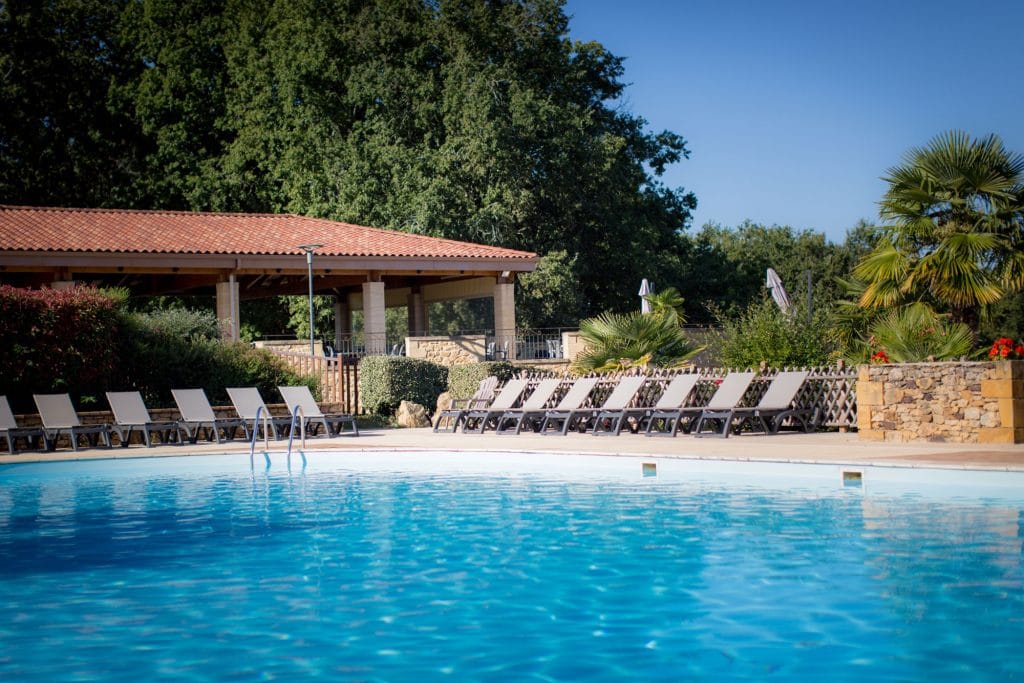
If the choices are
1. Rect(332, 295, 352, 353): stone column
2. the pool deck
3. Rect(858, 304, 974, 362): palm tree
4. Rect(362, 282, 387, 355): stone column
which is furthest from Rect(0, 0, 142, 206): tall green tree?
Rect(858, 304, 974, 362): palm tree

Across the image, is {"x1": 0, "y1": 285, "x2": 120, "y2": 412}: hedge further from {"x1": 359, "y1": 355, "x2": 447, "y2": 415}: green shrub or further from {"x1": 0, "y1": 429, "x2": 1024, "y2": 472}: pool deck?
{"x1": 359, "y1": 355, "x2": 447, "y2": 415}: green shrub

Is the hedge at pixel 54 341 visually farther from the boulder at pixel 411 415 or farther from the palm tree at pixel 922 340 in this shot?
the palm tree at pixel 922 340

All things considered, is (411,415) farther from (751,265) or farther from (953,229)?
(751,265)

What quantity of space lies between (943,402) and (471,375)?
1018 centimetres

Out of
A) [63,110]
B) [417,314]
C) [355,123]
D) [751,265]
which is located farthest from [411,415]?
[751,265]

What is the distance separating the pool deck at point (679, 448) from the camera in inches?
415

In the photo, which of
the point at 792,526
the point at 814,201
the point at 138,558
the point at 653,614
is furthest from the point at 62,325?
the point at 814,201

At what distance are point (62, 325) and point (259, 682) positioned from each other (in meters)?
14.8

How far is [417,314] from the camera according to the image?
3209 cm

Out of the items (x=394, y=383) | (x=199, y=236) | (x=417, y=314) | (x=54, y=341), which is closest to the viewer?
(x=54, y=341)

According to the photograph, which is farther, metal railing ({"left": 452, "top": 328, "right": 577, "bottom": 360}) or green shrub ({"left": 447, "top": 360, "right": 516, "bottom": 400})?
metal railing ({"left": 452, "top": 328, "right": 577, "bottom": 360})

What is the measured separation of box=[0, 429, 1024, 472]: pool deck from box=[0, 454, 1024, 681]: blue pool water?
0.61 metres

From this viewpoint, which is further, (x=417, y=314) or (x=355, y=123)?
(x=355, y=123)

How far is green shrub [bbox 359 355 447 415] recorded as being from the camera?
21.5 m
